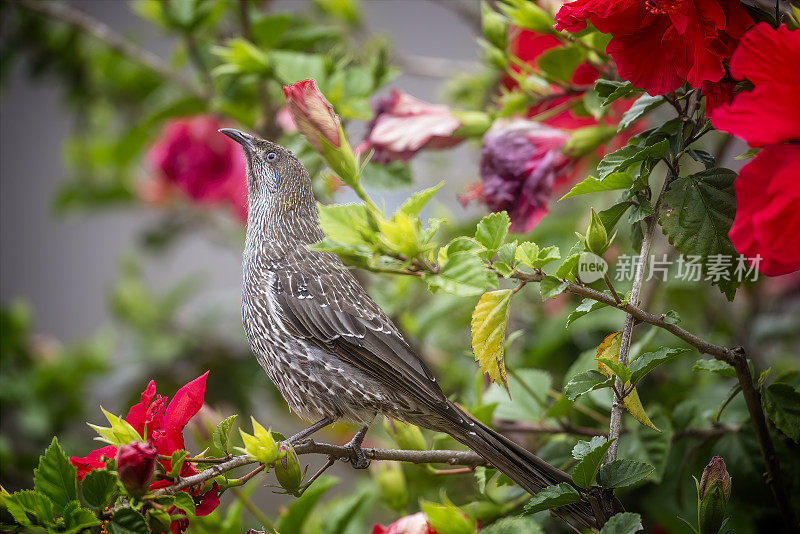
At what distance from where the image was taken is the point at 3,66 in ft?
4.64

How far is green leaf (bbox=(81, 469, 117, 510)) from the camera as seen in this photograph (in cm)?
56

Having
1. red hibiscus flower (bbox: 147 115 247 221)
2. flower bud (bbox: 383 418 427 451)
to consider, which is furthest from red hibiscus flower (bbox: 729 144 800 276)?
red hibiscus flower (bbox: 147 115 247 221)

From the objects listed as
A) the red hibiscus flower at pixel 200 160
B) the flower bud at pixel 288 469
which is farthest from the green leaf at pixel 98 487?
the red hibiscus flower at pixel 200 160

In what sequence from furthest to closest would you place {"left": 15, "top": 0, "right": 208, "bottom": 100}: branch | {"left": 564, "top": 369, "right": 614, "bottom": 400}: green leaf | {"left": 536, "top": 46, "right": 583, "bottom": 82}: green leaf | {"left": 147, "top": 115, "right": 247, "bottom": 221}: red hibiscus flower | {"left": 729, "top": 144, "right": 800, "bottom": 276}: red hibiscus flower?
{"left": 147, "top": 115, "right": 247, "bottom": 221}: red hibiscus flower
{"left": 15, "top": 0, "right": 208, "bottom": 100}: branch
{"left": 536, "top": 46, "right": 583, "bottom": 82}: green leaf
{"left": 564, "top": 369, "right": 614, "bottom": 400}: green leaf
{"left": 729, "top": 144, "right": 800, "bottom": 276}: red hibiscus flower

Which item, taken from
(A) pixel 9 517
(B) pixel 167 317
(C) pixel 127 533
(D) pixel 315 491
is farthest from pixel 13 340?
(C) pixel 127 533

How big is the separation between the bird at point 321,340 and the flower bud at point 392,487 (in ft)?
0.31

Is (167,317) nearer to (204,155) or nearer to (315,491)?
(204,155)

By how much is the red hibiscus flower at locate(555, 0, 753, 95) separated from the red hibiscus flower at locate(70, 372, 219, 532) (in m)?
0.46

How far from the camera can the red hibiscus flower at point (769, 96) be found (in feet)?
1.63

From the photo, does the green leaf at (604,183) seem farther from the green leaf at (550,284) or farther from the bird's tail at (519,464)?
the bird's tail at (519,464)

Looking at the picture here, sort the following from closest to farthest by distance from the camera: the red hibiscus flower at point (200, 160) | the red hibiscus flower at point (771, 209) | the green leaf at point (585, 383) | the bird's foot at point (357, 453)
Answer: the red hibiscus flower at point (771, 209) → the green leaf at point (585, 383) → the bird's foot at point (357, 453) → the red hibiscus flower at point (200, 160)

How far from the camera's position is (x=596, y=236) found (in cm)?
58

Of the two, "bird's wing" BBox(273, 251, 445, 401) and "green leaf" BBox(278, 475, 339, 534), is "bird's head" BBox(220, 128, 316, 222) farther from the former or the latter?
"green leaf" BBox(278, 475, 339, 534)

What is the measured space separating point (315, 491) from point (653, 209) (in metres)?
0.48
